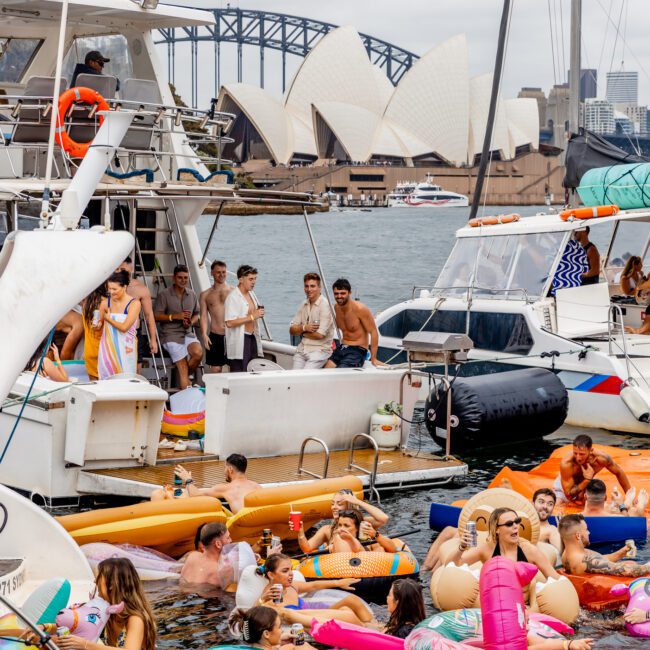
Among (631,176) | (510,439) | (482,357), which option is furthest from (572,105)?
(510,439)

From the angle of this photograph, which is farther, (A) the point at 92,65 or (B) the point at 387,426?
(A) the point at 92,65

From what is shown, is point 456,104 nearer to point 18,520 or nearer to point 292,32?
point 292,32

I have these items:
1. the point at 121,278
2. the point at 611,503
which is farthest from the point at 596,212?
the point at 121,278

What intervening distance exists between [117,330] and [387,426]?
3.00 m

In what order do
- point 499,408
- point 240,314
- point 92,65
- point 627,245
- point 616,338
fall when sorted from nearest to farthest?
point 240,314
point 92,65
point 499,408
point 616,338
point 627,245

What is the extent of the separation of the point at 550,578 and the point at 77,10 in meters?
8.12

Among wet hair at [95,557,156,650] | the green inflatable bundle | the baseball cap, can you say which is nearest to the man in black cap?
the baseball cap

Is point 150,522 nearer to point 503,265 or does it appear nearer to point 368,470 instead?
point 368,470

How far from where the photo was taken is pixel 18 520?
7.51 meters

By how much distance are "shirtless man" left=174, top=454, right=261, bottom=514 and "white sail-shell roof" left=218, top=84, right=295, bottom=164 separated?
289 ft

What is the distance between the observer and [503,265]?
61.7 feet

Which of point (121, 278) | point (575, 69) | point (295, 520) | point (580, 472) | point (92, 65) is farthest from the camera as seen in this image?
point (575, 69)

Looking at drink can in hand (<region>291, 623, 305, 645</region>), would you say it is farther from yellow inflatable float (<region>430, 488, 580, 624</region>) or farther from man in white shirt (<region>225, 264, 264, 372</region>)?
man in white shirt (<region>225, 264, 264, 372</region>)

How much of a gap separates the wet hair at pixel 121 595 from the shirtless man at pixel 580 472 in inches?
232
